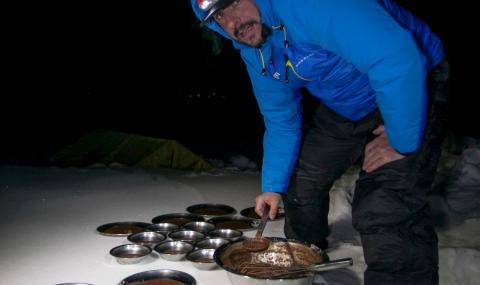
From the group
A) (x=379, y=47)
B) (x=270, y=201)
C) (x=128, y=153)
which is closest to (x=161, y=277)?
(x=270, y=201)

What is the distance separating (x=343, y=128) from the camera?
2672 millimetres

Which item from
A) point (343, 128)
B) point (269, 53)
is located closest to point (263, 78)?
point (269, 53)

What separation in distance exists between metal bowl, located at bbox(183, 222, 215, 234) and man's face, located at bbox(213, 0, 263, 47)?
1.96m

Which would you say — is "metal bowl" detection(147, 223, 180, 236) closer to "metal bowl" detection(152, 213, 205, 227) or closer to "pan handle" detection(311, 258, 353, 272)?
"metal bowl" detection(152, 213, 205, 227)

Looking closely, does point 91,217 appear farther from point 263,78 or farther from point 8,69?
point 8,69

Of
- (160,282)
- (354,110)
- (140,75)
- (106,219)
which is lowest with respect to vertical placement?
(160,282)

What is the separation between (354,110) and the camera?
253cm

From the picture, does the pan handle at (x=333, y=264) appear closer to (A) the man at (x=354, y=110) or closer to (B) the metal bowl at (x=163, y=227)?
(A) the man at (x=354, y=110)

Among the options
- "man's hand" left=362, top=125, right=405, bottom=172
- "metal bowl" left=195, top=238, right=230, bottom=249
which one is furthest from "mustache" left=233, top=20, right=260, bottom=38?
"metal bowl" left=195, top=238, right=230, bottom=249

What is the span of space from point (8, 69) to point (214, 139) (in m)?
8.76

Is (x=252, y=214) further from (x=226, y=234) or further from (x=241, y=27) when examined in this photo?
(x=241, y=27)

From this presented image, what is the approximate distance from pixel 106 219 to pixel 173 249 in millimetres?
1074

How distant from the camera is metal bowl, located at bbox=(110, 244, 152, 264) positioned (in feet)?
9.34

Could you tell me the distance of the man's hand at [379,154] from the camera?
2155mm
